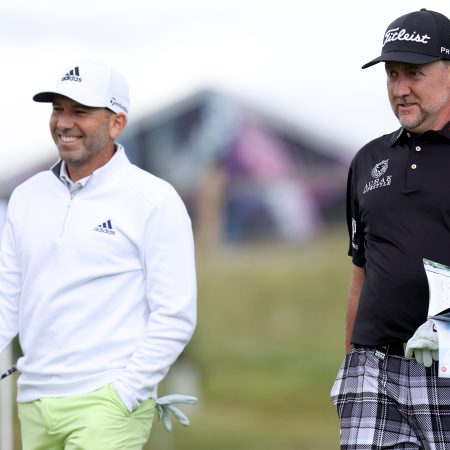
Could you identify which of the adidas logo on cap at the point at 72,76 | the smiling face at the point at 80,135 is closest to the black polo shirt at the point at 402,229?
the smiling face at the point at 80,135

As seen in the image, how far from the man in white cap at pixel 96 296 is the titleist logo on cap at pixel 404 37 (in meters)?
0.96

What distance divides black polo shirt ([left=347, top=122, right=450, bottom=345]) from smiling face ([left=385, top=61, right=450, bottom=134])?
5cm

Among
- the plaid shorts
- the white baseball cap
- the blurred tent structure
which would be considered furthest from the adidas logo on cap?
the blurred tent structure

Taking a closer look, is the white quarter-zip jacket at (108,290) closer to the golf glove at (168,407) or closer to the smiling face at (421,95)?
the golf glove at (168,407)

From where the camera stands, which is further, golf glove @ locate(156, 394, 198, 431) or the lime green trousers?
golf glove @ locate(156, 394, 198, 431)

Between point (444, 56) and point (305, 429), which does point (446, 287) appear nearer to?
point (444, 56)

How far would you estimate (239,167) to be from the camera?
58.3 ft

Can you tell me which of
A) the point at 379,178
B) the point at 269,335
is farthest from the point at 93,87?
the point at 269,335

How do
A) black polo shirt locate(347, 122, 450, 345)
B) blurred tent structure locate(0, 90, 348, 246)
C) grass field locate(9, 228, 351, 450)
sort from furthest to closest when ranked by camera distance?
blurred tent structure locate(0, 90, 348, 246) < grass field locate(9, 228, 351, 450) < black polo shirt locate(347, 122, 450, 345)

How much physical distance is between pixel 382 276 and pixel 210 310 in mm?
13031

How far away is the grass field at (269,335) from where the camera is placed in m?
16.1

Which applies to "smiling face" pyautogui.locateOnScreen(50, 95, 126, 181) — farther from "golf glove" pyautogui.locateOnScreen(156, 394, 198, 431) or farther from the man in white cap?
"golf glove" pyautogui.locateOnScreen(156, 394, 198, 431)

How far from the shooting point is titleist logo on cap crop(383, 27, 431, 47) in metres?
4.40

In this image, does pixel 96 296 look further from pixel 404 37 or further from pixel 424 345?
pixel 404 37
